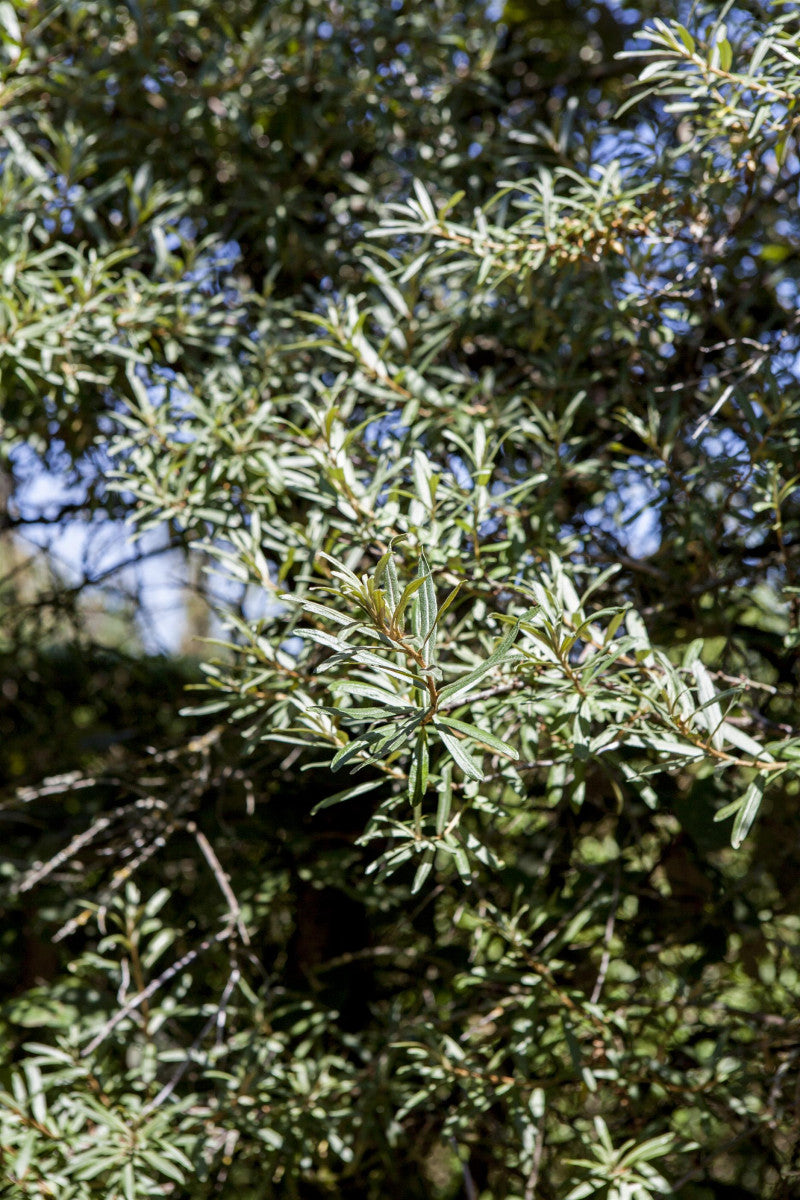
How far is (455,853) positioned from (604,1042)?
0.55 metres

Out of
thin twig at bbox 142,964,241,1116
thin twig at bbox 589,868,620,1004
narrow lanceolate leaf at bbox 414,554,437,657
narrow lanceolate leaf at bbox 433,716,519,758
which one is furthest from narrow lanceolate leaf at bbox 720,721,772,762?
thin twig at bbox 142,964,241,1116

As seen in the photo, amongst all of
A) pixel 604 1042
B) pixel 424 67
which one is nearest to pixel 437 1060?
pixel 604 1042

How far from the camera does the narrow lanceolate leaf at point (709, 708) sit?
104 centimetres

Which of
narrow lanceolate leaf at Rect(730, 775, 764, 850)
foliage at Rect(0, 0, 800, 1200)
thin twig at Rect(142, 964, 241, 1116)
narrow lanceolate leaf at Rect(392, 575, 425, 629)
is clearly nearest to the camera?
narrow lanceolate leaf at Rect(392, 575, 425, 629)

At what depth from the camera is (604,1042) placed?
57.4 inches

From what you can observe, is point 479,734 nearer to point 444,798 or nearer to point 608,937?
point 444,798

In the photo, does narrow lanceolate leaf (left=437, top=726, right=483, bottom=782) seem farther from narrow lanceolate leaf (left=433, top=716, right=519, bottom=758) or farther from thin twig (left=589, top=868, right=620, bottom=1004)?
thin twig (left=589, top=868, right=620, bottom=1004)

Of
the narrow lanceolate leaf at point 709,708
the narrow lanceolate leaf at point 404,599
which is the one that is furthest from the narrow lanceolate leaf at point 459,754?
the narrow lanceolate leaf at point 709,708

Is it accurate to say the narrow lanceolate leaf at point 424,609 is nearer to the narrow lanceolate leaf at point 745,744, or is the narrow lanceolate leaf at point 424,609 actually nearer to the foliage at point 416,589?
the foliage at point 416,589

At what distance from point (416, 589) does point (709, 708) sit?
0.39 meters

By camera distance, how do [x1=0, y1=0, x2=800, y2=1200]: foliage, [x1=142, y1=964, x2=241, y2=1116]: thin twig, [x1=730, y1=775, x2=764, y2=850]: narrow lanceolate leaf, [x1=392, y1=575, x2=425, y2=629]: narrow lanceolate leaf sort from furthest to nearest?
[x1=142, y1=964, x2=241, y2=1116]: thin twig → [x1=0, y1=0, x2=800, y2=1200]: foliage → [x1=730, y1=775, x2=764, y2=850]: narrow lanceolate leaf → [x1=392, y1=575, x2=425, y2=629]: narrow lanceolate leaf

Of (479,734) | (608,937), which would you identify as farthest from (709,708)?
(608,937)

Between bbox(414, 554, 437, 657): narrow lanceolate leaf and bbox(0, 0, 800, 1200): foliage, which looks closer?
bbox(414, 554, 437, 657): narrow lanceolate leaf

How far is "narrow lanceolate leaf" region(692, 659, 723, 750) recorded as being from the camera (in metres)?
1.04
